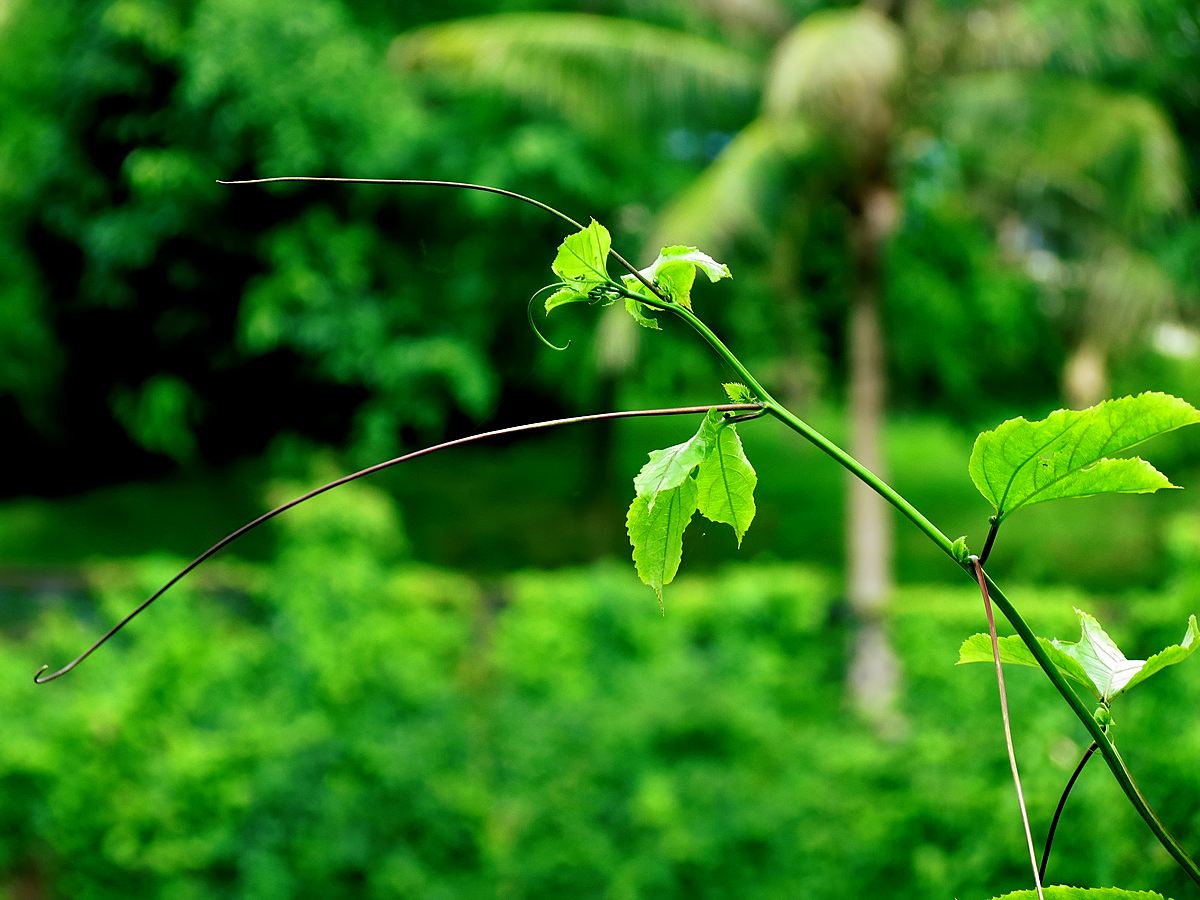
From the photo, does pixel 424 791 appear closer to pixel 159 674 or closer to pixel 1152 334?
pixel 159 674

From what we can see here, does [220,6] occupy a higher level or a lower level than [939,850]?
higher

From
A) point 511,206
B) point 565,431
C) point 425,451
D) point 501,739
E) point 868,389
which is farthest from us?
point 565,431

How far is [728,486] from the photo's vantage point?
53cm

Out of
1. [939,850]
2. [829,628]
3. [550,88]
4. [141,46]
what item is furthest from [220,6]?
[939,850]

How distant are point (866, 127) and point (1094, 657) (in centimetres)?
711

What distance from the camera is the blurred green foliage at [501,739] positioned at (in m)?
4.14

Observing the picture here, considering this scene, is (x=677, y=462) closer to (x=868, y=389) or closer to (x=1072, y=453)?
(x=1072, y=453)

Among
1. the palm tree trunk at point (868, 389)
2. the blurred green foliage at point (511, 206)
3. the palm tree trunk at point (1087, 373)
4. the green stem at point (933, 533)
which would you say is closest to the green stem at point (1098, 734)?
the green stem at point (933, 533)

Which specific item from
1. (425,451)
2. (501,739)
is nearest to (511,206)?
(501,739)

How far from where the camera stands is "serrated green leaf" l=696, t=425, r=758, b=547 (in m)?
0.52

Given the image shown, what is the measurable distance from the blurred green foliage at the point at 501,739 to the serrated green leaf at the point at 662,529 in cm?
297

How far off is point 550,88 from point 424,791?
13.3 ft

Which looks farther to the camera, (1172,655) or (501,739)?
(501,739)

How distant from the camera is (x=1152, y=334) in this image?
8.70 m
